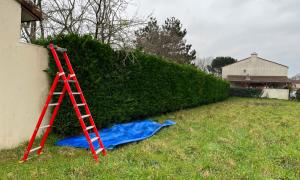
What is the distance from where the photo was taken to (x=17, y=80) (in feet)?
16.4

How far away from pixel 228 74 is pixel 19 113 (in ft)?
144

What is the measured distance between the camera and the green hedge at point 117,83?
5.92 metres

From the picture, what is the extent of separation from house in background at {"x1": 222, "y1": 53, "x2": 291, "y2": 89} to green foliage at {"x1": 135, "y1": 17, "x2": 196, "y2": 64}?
32.8 feet

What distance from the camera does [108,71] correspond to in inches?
277

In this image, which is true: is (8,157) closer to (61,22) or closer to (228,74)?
(61,22)

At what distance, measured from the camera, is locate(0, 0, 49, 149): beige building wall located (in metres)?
4.77

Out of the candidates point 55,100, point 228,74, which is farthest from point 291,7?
point 228,74

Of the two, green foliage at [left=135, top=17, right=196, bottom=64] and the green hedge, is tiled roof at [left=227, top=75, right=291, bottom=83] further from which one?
the green hedge

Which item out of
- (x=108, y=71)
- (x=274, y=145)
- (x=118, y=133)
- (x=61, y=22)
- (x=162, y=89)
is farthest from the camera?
(x=61, y=22)

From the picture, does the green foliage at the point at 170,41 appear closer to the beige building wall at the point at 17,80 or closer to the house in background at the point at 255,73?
the house in background at the point at 255,73

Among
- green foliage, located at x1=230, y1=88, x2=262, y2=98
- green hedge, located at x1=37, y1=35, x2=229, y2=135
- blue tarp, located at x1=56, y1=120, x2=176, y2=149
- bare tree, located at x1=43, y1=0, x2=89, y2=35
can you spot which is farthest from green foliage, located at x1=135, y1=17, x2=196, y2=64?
blue tarp, located at x1=56, y1=120, x2=176, y2=149

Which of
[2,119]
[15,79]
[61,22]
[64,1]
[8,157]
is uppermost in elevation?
[64,1]

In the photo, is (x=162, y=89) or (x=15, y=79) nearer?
(x=15, y=79)

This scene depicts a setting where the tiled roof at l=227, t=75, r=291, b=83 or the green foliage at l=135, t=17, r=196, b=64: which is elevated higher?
the green foliage at l=135, t=17, r=196, b=64
